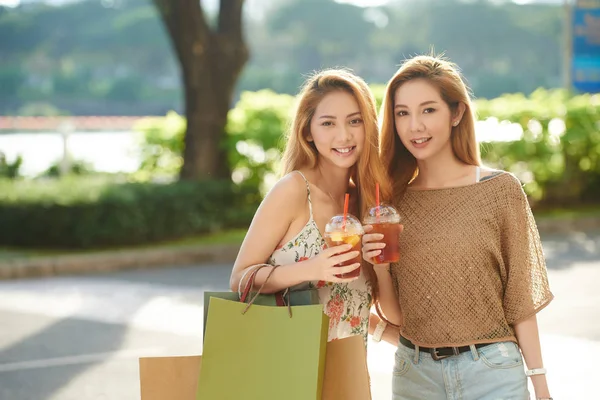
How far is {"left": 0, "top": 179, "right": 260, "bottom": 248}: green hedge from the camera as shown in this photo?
10.8m

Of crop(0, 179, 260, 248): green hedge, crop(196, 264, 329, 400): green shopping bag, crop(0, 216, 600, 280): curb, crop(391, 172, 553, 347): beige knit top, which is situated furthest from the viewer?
crop(0, 179, 260, 248): green hedge

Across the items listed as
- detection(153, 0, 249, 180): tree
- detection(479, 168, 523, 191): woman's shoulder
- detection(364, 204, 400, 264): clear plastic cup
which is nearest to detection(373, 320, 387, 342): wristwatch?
detection(364, 204, 400, 264): clear plastic cup

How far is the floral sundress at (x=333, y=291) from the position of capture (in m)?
2.92

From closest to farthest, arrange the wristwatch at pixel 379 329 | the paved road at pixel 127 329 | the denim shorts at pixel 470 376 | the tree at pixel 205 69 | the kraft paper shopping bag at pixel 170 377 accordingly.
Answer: the kraft paper shopping bag at pixel 170 377 < the denim shorts at pixel 470 376 < the wristwatch at pixel 379 329 < the paved road at pixel 127 329 < the tree at pixel 205 69

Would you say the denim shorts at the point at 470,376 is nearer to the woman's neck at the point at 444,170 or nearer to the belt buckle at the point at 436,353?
the belt buckle at the point at 436,353

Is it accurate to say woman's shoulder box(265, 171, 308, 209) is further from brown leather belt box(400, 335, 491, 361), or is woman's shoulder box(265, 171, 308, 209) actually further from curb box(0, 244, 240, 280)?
curb box(0, 244, 240, 280)

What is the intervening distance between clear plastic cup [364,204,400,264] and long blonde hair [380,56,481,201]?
0.24m

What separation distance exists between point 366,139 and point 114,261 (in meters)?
7.53

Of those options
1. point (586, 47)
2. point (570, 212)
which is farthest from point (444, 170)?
point (586, 47)

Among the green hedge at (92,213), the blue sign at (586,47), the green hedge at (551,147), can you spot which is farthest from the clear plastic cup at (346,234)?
the blue sign at (586,47)

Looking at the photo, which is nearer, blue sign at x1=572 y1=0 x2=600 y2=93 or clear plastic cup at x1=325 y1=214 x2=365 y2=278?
clear plastic cup at x1=325 y1=214 x2=365 y2=278

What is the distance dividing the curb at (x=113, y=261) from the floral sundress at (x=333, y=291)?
7396 millimetres

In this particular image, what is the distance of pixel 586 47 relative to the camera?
1770 cm

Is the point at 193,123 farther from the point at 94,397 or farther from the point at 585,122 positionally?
the point at 94,397
